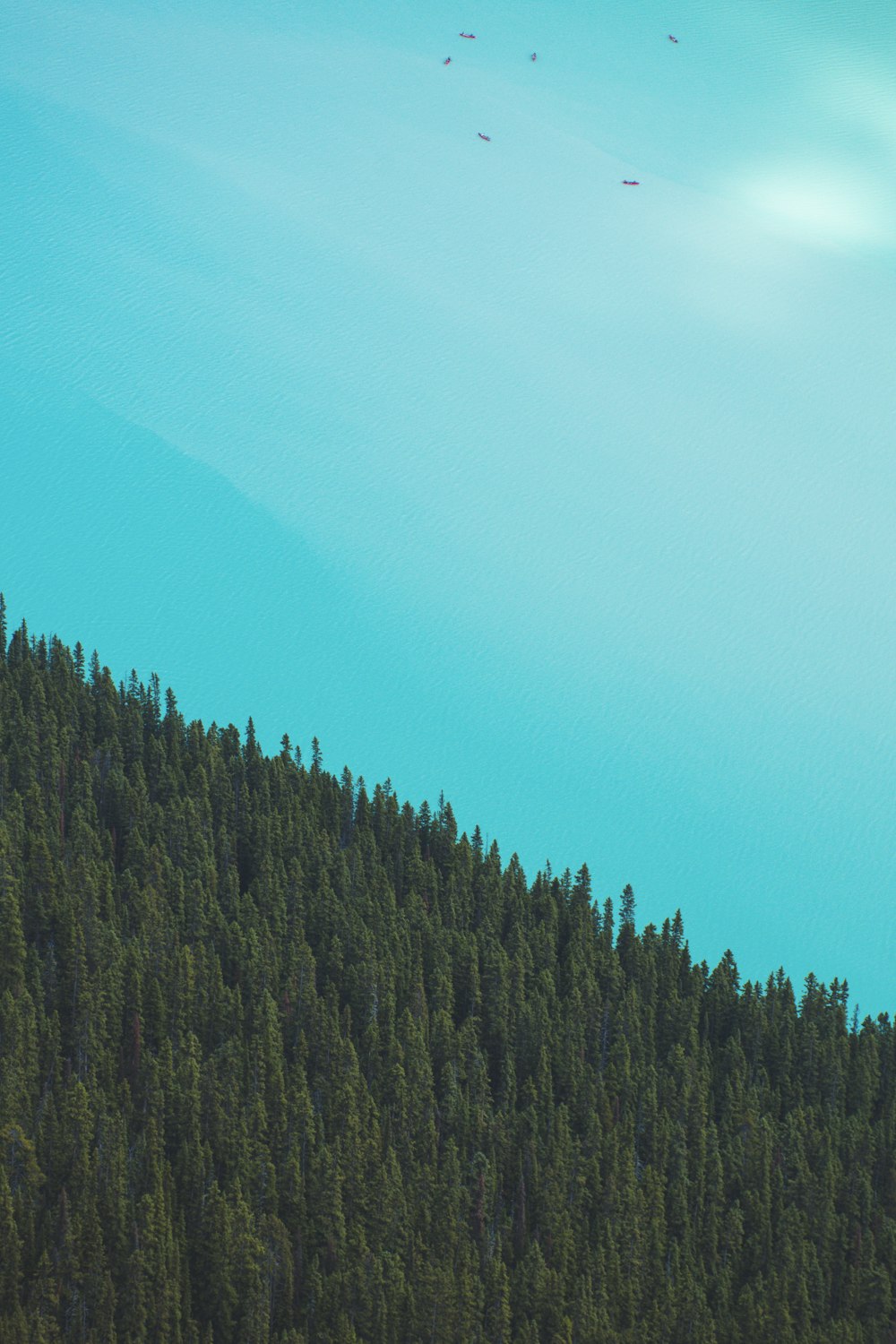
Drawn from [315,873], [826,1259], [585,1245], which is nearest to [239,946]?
[315,873]

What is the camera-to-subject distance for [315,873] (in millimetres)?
52625

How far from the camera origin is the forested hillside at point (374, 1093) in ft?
121

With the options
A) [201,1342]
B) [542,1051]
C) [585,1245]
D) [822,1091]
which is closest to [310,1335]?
[201,1342]

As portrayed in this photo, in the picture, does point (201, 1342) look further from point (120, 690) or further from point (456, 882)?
point (120, 690)

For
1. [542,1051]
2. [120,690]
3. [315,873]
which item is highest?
[120,690]

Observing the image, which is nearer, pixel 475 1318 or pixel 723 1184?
pixel 475 1318

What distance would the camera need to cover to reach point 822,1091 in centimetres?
4853

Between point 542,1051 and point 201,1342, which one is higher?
point 542,1051

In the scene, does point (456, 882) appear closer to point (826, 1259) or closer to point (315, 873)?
point (315, 873)

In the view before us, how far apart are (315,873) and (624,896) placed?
8.40 metres

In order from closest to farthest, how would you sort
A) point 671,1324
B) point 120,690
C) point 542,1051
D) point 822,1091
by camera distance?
point 671,1324 < point 542,1051 < point 822,1091 < point 120,690

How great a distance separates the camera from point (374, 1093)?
43438 mm

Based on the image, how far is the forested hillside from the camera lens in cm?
3700

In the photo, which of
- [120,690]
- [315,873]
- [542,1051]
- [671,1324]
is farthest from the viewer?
[120,690]
